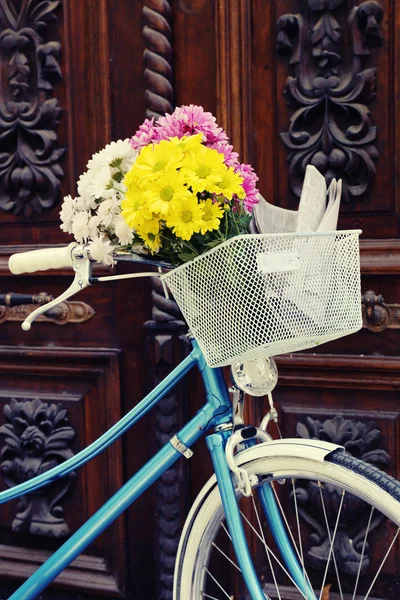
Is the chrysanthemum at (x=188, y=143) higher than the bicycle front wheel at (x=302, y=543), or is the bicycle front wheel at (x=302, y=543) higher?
the chrysanthemum at (x=188, y=143)

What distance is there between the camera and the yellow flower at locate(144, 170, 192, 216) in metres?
1.13

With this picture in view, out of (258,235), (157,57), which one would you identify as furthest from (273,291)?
(157,57)

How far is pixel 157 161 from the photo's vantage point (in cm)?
115

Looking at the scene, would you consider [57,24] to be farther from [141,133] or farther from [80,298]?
[141,133]

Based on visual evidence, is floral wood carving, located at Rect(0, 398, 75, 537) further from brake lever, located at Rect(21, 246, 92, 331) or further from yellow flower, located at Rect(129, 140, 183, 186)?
yellow flower, located at Rect(129, 140, 183, 186)

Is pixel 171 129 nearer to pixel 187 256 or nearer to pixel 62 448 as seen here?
pixel 187 256

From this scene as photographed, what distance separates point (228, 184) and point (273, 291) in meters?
0.20

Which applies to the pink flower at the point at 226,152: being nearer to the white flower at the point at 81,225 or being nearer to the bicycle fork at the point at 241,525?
the white flower at the point at 81,225

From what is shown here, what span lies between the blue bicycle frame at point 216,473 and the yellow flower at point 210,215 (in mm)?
321

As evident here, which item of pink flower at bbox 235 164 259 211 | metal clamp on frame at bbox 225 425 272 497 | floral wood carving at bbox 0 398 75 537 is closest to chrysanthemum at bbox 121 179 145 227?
pink flower at bbox 235 164 259 211

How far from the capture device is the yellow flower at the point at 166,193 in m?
1.13

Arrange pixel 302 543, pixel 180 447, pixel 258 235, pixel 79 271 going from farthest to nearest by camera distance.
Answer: pixel 302 543 < pixel 180 447 < pixel 79 271 < pixel 258 235

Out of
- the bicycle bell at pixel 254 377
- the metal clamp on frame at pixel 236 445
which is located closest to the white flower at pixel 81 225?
the bicycle bell at pixel 254 377

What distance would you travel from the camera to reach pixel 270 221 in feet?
4.46
